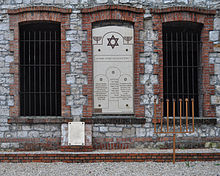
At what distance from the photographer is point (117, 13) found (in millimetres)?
7129

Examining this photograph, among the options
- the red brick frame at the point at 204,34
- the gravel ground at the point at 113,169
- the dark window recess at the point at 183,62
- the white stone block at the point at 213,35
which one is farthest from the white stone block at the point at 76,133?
the white stone block at the point at 213,35

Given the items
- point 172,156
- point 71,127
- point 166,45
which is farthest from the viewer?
point 166,45

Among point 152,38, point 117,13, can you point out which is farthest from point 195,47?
point 117,13

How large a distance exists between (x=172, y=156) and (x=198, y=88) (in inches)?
97.5

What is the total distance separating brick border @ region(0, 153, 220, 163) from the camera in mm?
6152

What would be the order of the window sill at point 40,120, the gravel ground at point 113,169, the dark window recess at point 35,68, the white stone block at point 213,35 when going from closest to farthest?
the gravel ground at point 113,169 < the window sill at point 40,120 < the white stone block at point 213,35 < the dark window recess at point 35,68

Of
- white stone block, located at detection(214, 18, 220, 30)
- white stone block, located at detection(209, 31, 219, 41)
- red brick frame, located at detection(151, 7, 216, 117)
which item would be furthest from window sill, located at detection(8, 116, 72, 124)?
white stone block, located at detection(214, 18, 220, 30)

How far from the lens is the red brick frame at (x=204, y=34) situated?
713 centimetres

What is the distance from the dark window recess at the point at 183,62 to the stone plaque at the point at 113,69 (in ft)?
3.83

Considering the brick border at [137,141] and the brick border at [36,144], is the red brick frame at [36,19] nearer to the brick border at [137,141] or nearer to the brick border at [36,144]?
the brick border at [36,144]

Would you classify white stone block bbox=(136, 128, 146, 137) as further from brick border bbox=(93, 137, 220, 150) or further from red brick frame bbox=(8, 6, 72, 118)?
red brick frame bbox=(8, 6, 72, 118)

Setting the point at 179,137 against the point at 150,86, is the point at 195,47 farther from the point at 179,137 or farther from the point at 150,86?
the point at 179,137

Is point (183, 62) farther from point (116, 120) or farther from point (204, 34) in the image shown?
point (116, 120)

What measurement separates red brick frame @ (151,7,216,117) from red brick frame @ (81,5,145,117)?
0.45 m
